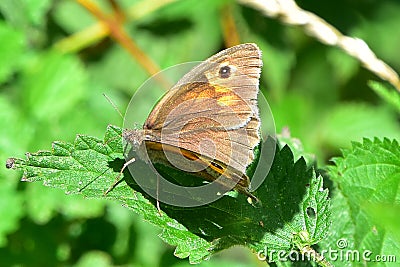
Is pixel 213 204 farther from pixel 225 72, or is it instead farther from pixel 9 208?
pixel 9 208

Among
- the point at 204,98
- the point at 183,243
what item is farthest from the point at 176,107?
the point at 183,243

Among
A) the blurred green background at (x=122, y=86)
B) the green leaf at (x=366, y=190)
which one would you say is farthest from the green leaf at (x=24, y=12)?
the green leaf at (x=366, y=190)

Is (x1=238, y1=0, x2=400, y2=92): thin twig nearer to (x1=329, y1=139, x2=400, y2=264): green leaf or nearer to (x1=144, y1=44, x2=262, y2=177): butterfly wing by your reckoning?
(x1=329, y1=139, x2=400, y2=264): green leaf

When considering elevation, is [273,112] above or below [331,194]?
above

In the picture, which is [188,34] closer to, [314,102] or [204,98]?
[314,102]

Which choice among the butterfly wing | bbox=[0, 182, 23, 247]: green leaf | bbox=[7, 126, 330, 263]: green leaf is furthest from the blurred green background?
the butterfly wing

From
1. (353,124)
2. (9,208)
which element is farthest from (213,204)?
(353,124)

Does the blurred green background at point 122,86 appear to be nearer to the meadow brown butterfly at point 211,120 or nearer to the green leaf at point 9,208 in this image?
the green leaf at point 9,208
